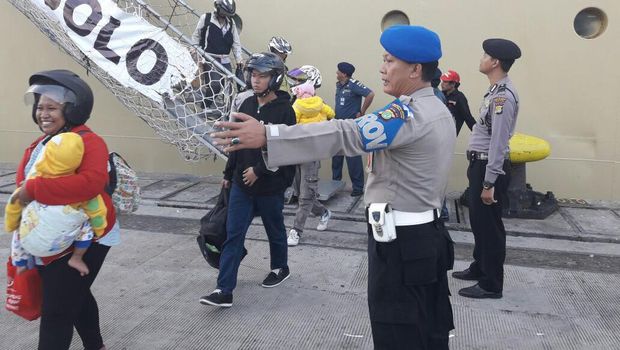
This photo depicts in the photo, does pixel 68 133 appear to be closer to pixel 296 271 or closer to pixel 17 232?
pixel 17 232

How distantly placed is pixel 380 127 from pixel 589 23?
6.21 metres

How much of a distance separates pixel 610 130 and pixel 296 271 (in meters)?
4.68

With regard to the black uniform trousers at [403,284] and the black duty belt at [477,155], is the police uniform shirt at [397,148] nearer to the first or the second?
the black uniform trousers at [403,284]

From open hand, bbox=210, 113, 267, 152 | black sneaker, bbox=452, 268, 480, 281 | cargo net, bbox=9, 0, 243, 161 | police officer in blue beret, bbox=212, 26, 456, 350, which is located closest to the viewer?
open hand, bbox=210, 113, 267, 152

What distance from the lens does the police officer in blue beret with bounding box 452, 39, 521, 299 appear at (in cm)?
417

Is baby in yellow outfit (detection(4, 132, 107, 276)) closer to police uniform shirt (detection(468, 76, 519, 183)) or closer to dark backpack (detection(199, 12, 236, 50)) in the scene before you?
police uniform shirt (detection(468, 76, 519, 183))

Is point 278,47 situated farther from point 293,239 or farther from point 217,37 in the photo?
point 293,239

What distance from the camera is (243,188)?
4188 millimetres

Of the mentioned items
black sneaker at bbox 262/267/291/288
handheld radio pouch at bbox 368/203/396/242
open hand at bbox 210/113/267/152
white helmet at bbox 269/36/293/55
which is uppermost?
white helmet at bbox 269/36/293/55

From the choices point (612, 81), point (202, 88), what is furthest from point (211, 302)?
point (612, 81)

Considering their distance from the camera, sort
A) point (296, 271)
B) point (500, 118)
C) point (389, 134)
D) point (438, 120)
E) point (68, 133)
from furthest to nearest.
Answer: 1. point (296, 271)
2. point (500, 118)
3. point (68, 133)
4. point (438, 120)
5. point (389, 134)


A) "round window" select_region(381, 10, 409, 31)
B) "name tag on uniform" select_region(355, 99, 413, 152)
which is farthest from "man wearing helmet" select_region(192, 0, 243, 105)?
"name tag on uniform" select_region(355, 99, 413, 152)

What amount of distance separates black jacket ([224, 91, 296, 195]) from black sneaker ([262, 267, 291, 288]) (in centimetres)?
78

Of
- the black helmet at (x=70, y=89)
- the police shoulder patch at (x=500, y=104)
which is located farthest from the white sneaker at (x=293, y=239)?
the black helmet at (x=70, y=89)
